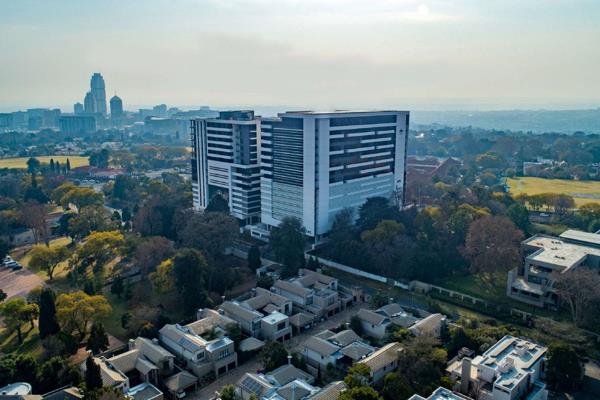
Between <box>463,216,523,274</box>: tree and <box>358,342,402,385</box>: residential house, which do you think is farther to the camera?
<box>463,216,523,274</box>: tree

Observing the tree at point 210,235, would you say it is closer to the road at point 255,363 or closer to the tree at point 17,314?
the road at point 255,363

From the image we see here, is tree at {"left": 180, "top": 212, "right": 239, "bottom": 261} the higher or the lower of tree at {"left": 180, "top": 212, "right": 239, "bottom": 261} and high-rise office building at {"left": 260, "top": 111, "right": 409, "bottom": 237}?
the lower

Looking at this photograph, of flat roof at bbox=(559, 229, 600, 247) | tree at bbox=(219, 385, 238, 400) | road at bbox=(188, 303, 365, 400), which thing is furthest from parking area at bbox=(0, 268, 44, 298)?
flat roof at bbox=(559, 229, 600, 247)

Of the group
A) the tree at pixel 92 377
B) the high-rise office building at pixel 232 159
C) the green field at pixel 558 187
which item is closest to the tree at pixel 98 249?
the high-rise office building at pixel 232 159

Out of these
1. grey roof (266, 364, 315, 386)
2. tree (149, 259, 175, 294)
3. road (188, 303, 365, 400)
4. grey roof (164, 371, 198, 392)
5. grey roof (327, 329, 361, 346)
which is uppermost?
tree (149, 259, 175, 294)

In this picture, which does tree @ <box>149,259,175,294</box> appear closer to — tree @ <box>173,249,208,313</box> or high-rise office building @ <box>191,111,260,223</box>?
tree @ <box>173,249,208,313</box>

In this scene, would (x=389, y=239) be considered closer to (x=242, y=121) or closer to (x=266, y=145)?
(x=266, y=145)

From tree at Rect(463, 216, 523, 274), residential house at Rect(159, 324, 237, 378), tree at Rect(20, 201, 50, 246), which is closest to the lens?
residential house at Rect(159, 324, 237, 378)
